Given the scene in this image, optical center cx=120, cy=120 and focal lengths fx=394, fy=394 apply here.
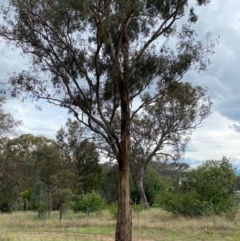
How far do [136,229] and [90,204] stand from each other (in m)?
7.16

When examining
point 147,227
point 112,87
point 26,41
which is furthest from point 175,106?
point 26,41

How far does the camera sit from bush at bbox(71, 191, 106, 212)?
25.7 metres

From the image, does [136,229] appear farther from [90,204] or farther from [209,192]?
[90,204]

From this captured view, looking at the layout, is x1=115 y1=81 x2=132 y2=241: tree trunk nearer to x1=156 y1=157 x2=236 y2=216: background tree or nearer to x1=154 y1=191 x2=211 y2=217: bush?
x1=156 y1=157 x2=236 y2=216: background tree

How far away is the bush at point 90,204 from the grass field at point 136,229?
0.81 meters

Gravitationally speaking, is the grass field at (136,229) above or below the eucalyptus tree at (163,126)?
below

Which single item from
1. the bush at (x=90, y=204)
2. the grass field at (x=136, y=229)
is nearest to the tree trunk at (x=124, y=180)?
the grass field at (x=136, y=229)

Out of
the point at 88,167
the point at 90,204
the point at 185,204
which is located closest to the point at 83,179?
the point at 88,167

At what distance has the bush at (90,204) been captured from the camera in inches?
1010

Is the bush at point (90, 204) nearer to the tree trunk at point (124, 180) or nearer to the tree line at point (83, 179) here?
→ the tree line at point (83, 179)

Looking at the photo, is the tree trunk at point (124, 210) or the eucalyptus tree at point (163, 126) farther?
the eucalyptus tree at point (163, 126)

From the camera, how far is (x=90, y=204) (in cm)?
2564

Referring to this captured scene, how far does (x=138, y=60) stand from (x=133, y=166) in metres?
24.2

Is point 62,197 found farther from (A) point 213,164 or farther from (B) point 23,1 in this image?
(B) point 23,1
